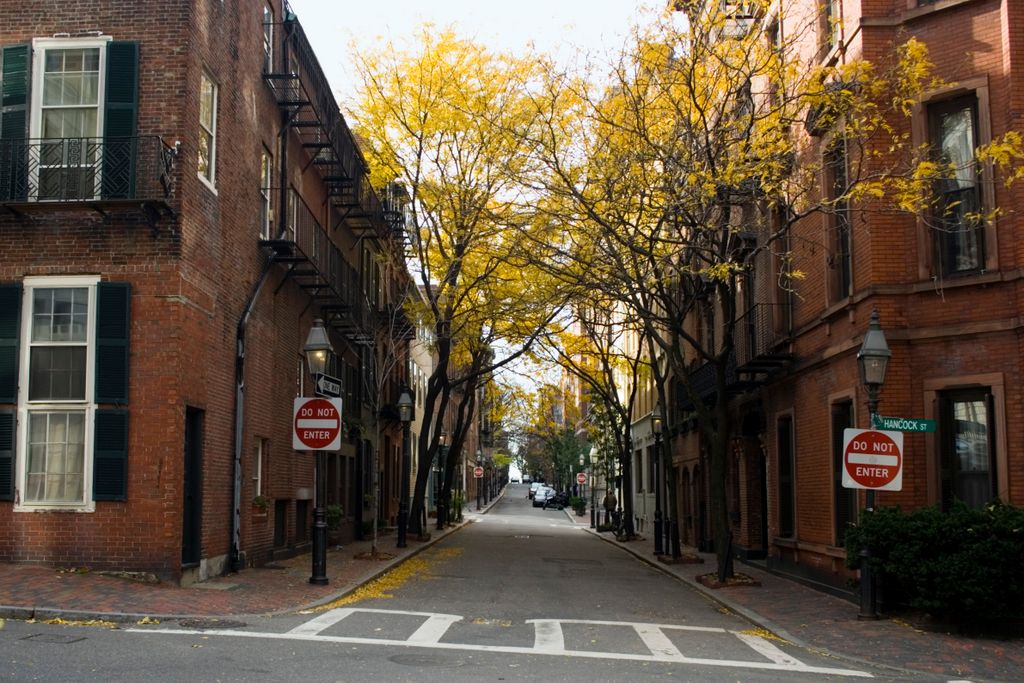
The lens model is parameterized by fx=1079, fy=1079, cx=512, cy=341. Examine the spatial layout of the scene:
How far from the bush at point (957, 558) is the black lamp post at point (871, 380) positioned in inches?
7.6

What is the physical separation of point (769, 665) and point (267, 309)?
1253cm

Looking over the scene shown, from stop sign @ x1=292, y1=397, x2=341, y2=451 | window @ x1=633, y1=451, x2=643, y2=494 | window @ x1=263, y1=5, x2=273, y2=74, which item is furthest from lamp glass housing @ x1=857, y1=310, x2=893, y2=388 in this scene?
window @ x1=633, y1=451, x2=643, y2=494

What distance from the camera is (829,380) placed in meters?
18.3

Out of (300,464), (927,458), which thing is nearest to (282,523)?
(300,464)

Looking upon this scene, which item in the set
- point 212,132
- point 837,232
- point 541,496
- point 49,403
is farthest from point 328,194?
point 541,496

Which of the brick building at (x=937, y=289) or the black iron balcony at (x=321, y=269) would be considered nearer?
the brick building at (x=937, y=289)

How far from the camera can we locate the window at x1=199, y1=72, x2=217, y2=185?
1647 centimetres

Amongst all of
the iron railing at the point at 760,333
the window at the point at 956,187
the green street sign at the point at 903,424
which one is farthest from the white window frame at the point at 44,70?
the window at the point at 956,187

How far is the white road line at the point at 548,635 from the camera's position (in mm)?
11480

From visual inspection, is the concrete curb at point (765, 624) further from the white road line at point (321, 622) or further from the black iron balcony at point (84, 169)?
the black iron balcony at point (84, 169)

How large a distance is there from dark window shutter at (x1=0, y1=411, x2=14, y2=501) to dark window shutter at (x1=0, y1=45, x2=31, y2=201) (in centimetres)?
319

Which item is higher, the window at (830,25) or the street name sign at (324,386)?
the window at (830,25)

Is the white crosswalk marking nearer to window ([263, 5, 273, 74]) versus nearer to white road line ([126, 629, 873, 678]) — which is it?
white road line ([126, 629, 873, 678])

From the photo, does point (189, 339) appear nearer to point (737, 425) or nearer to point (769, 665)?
point (769, 665)
